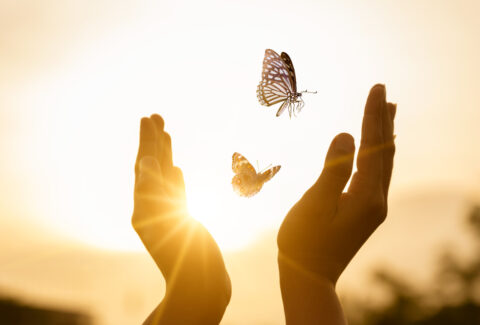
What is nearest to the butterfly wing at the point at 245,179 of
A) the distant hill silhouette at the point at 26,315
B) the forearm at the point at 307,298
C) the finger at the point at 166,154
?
the finger at the point at 166,154

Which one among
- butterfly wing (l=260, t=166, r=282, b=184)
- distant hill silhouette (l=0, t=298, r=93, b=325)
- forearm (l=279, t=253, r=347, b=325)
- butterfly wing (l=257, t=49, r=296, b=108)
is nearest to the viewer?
forearm (l=279, t=253, r=347, b=325)

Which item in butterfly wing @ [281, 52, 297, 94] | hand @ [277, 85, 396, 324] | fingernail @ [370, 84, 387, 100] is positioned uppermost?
butterfly wing @ [281, 52, 297, 94]

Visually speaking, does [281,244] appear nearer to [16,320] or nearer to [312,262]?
[312,262]

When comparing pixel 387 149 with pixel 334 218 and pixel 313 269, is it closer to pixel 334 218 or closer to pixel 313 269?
pixel 334 218

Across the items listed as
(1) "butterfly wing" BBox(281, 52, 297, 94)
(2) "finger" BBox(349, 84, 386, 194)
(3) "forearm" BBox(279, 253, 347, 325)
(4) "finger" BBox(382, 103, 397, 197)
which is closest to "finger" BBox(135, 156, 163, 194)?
(3) "forearm" BBox(279, 253, 347, 325)

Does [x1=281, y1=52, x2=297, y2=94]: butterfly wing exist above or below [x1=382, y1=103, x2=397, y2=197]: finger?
above

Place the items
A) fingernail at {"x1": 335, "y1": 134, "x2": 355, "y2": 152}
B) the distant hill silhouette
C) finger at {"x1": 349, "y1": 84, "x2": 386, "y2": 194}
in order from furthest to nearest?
the distant hill silhouette → finger at {"x1": 349, "y1": 84, "x2": 386, "y2": 194} → fingernail at {"x1": 335, "y1": 134, "x2": 355, "y2": 152}

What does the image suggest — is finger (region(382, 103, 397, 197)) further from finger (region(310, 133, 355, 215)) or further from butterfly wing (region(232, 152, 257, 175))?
butterfly wing (region(232, 152, 257, 175))

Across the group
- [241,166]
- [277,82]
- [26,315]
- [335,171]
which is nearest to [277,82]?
[277,82]
